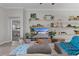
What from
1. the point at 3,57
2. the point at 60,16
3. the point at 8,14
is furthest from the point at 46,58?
the point at 60,16

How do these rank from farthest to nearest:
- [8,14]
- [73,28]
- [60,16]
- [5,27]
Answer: [73,28], [60,16], [8,14], [5,27]

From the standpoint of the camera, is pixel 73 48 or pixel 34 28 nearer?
pixel 73 48

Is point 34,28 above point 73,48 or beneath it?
above

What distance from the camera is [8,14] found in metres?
2.01

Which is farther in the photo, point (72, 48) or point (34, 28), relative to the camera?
point (34, 28)

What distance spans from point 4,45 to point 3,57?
1.06 metres

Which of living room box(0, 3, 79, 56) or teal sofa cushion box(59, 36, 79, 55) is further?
living room box(0, 3, 79, 56)

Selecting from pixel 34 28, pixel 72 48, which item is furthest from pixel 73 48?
pixel 34 28

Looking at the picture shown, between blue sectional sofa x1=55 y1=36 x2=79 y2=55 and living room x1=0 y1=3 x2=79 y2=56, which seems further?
living room x1=0 y1=3 x2=79 y2=56

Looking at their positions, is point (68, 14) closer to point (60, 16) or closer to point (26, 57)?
point (60, 16)

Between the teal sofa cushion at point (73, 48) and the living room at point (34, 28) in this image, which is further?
the living room at point (34, 28)

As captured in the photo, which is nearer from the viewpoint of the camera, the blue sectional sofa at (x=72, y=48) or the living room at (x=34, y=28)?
the blue sectional sofa at (x=72, y=48)

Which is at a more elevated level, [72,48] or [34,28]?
[34,28]

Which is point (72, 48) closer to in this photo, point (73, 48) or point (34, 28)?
point (73, 48)
